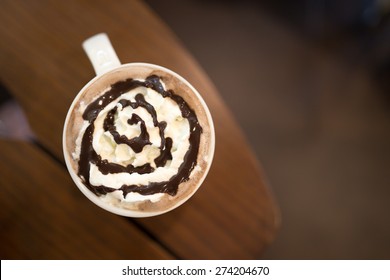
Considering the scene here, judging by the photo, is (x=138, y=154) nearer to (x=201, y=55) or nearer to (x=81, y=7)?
(x=81, y=7)

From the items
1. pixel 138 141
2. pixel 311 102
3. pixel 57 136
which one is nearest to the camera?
pixel 138 141

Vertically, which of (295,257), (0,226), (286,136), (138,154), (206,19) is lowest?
(0,226)

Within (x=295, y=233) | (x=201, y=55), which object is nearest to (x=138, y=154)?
(x=201, y=55)

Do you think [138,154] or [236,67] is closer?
[138,154]

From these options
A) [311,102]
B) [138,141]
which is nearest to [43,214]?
[138,141]

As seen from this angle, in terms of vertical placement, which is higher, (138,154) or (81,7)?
(81,7)

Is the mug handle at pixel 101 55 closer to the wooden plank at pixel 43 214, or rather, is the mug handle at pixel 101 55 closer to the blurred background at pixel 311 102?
the wooden plank at pixel 43 214

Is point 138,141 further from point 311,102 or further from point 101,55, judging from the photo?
point 311,102
